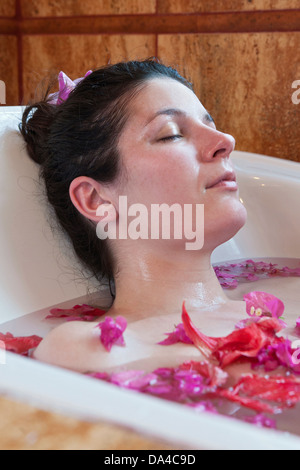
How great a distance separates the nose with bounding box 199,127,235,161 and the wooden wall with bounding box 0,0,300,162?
1.41 meters

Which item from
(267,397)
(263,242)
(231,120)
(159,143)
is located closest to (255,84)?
(231,120)

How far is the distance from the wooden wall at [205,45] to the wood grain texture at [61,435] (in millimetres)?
2188

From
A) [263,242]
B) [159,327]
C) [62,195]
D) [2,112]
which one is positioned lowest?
[263,242]

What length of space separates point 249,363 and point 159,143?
1.61 ft

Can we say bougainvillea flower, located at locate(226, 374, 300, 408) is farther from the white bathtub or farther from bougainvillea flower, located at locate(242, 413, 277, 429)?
the white bathtub

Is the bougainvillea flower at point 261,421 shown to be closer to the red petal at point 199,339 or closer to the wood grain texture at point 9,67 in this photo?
the red petal at point 199,339

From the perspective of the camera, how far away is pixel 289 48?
8.63 ft

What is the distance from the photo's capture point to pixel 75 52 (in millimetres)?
3152

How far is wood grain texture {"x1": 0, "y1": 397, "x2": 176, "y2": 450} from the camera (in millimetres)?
662

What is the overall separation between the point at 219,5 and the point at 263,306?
5.73 feet

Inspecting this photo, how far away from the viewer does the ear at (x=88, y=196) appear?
1.42 m

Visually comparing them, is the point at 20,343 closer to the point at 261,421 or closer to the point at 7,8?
the point at 261,421

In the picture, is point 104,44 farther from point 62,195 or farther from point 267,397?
point 267,397

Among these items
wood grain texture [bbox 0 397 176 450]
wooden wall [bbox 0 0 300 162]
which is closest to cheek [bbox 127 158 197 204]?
wood grain texture [bbox 0 397 176 450]
